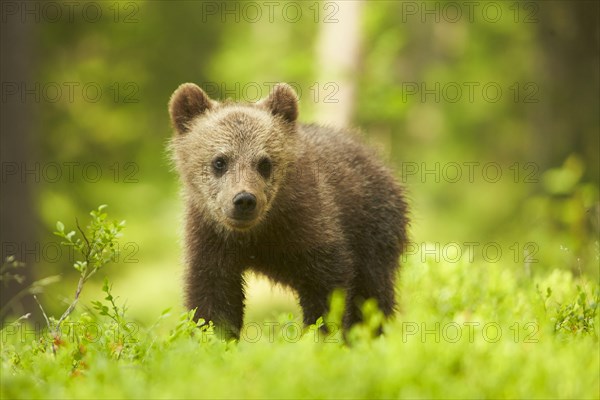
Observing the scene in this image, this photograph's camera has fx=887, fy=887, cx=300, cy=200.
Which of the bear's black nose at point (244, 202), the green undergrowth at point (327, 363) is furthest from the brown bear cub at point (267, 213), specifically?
the green undergrowth at point (327, 363)

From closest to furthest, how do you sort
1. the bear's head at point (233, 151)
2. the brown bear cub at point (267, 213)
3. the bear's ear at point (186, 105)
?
the bear's head at point (233, 151)
the brown bear cub at point (267, 213)
the bear's ear at point (186, 105)

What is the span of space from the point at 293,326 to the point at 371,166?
313 cm

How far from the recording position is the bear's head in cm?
648

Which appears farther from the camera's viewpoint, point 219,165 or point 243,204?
point 219,165

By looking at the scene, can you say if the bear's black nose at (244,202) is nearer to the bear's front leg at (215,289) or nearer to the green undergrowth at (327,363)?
the bear's front leg at (215,289)

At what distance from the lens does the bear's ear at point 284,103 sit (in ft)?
24.0

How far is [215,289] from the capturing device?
22.1 ft

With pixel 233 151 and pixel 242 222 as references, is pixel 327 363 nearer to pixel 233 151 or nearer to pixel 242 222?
pixel 242 222

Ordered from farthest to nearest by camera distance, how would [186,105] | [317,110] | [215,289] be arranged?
1. [317,110]
2. [186,105]
3. [215,289]

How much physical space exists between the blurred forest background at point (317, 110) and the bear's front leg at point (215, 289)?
2314 millimetres

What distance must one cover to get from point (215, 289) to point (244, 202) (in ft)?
2.71

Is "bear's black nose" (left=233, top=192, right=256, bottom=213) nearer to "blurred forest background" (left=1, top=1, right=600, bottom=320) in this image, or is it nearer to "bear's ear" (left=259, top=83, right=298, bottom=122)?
"bear's ear" (left=259, top=83, right=298, bottom=122)

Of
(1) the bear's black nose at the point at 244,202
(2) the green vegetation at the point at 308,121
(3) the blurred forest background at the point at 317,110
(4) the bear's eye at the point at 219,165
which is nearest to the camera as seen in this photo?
(2) the green vegetation at the point at 308,121

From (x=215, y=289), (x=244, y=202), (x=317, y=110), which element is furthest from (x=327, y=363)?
(x=317, y=110)
